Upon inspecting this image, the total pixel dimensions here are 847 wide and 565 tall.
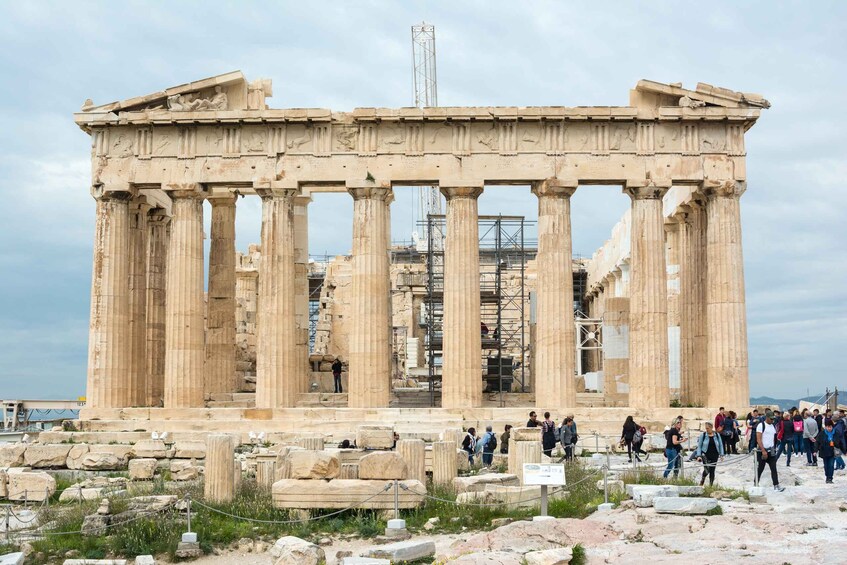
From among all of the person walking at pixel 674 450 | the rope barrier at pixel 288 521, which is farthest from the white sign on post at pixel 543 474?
the person walking at pixel 674 450

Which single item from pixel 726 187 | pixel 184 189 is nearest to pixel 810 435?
pixel 726 187

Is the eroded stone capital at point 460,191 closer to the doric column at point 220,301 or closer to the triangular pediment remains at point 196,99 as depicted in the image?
the triangular pediment remains at point 196,99

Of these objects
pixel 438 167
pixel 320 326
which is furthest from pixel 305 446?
pixel 320 326

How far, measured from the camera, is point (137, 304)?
126ft

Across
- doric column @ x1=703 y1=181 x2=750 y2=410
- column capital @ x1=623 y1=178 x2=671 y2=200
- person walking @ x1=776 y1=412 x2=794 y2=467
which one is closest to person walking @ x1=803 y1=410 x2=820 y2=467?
person walking @ x1=776 y1=412 x2=794 y2=467

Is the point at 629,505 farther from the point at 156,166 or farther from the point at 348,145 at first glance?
the point at 156,166

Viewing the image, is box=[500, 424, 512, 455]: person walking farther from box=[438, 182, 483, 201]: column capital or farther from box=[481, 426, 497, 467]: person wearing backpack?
box=[438, 182, 483, 201]: column capital

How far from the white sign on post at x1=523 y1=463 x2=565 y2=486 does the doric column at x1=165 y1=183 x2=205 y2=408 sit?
19228mm

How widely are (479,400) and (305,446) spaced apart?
9.80 metres

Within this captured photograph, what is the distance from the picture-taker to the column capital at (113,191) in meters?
37.1

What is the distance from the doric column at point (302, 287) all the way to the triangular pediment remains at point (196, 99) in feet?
13.7

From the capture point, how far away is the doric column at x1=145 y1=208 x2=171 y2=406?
40.1 m

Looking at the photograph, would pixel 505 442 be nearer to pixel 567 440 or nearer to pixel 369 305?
pixel 567 440

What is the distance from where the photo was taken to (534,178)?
36125 mm
